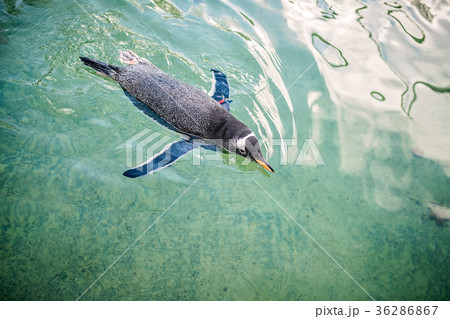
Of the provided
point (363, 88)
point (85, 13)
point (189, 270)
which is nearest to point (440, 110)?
Answer: point (363, 88)

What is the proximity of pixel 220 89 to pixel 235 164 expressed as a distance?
45.3 inches

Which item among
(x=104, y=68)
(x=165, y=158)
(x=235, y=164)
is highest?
(x=104, y=68)

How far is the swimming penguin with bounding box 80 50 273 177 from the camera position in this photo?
313 centimetres

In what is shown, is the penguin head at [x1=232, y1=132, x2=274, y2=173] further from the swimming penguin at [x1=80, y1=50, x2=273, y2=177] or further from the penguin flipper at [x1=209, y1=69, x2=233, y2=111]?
the penguin flipper at [x1=209, y1=69, x2=233, y2=111]

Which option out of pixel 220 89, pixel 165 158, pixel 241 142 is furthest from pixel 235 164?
pixel 220 89

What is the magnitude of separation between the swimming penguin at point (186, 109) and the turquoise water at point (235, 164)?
235 mm

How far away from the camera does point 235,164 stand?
332cm

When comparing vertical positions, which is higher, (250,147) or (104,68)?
(104,68)

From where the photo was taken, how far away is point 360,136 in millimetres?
3711

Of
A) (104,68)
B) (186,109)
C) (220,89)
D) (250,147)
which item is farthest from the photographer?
(220,89)

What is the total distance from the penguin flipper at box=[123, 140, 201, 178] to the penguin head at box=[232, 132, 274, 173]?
1.73 feet

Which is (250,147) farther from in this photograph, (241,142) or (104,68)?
(104,68)

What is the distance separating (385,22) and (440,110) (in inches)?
79.1

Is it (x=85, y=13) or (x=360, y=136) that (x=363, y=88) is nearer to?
(x=360, y=136)
